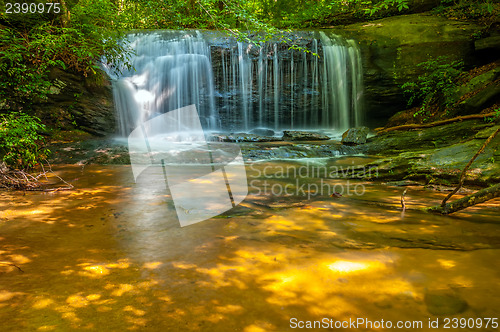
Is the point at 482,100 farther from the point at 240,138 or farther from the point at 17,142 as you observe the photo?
the point at 17,142

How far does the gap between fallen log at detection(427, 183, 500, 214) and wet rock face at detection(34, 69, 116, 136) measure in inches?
323

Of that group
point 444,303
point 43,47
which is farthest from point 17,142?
point 444,303

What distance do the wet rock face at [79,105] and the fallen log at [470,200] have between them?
820cm

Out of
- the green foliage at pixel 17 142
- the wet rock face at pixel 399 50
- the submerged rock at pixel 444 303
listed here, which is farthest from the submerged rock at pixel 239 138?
the submerged rock at pixel 444 303

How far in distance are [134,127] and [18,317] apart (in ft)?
28.3

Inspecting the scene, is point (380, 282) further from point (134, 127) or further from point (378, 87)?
point (378, 87)

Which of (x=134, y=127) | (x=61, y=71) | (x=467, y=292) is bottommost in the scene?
(x=467, y=292)

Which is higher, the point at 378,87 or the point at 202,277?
the point at 378,87

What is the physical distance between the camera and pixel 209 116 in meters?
11.1

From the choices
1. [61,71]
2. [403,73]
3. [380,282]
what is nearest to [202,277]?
[380,282]

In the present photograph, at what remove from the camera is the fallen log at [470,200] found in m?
2.74

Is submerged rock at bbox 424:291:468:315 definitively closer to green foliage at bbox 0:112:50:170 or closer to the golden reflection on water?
the golden reflection on water

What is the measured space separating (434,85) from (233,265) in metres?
10.2

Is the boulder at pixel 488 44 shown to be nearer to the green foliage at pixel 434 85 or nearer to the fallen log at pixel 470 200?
the green foliage at pixel 434 85
